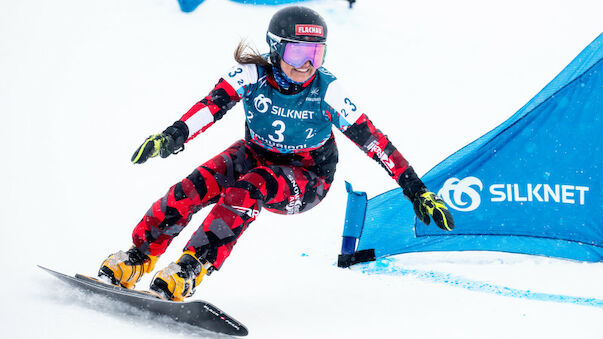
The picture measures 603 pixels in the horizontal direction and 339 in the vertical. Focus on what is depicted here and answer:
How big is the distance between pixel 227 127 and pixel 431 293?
3.98 metres

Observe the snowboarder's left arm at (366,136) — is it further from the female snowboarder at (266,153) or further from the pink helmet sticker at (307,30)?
the pink helmet sticker at (307,30)

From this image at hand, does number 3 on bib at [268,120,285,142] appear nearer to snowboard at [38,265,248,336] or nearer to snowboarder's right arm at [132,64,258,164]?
snowboarder's right arm at [132,64,258,164]

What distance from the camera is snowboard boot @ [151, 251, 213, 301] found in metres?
2.92

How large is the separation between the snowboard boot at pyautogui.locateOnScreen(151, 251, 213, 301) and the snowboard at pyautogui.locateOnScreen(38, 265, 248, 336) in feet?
0.26

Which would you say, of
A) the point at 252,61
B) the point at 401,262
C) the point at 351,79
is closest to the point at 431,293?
the point at 401,262

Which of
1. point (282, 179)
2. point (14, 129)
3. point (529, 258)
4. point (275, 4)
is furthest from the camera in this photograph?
point (275, 4)

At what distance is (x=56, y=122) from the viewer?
21.0 ft

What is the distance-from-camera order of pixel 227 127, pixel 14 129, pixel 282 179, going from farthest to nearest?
pixel 227 127 < pixel 14 129 < pixel 282 179

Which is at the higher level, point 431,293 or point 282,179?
point 282,179

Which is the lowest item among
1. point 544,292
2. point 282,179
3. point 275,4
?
point 544,292

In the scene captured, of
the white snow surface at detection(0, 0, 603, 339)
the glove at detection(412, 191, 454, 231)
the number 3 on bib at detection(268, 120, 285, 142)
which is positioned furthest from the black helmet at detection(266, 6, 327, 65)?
the white snow surface at detection(0, 0, 603, 339)

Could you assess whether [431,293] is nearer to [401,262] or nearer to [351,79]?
[401,262]

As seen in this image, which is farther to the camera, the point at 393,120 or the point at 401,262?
the point at 393,120

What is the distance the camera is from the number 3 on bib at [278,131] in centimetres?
362
